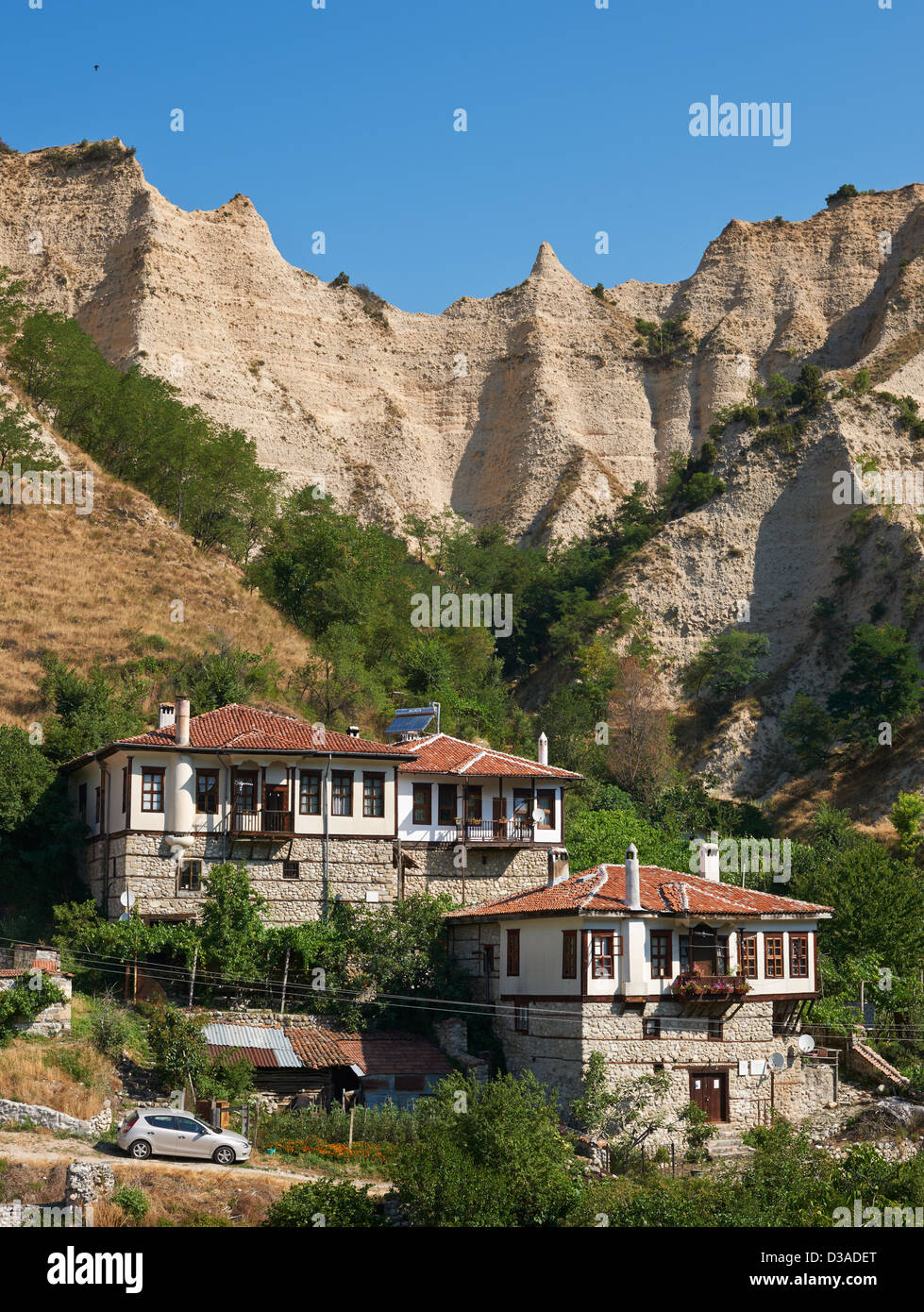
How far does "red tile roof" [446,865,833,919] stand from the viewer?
35.4 m

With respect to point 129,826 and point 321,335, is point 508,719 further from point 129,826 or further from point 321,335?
point 321,335

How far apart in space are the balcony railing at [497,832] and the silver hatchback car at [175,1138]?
612 inches

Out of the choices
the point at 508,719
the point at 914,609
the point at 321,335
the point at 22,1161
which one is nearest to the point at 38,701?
the point at 508,719

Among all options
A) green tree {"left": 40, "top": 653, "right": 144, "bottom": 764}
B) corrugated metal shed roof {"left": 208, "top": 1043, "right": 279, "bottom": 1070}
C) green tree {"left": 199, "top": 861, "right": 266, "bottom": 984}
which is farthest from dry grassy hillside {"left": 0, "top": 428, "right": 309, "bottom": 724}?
corrugated metal shed roof {"left": 208, "top": 1043, "right": 279, "bottom": 1070}

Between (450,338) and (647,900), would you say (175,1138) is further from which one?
(450,338)

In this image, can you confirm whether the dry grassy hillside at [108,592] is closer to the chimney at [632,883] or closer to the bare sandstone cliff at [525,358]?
the bare sandstone cliff at [525,358]

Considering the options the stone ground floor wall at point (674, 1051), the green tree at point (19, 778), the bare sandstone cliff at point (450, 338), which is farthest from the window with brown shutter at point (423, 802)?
the bare sandstone cliff at point (450, 338)

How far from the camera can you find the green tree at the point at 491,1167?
24.8m

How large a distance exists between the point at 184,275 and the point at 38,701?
2118 inches

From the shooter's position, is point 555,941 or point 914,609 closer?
point 555,941

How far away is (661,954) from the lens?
35.7 metres

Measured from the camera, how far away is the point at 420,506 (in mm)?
101812

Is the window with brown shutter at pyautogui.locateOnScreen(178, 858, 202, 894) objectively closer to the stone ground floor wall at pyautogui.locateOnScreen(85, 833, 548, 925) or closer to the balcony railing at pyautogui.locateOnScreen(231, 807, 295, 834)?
the stone ground floor wall at pyautogui.locateOnScreen(85, 833, 548, 925)

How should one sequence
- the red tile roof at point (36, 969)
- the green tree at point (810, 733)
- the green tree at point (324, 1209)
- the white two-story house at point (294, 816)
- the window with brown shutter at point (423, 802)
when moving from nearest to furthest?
the green tree at point (324, 1209), the red tile roof at point (36, 969), the white two-story house at point (294, 816), the window with brown shutter at point (423, 802), the green tree at point (810, 733)
